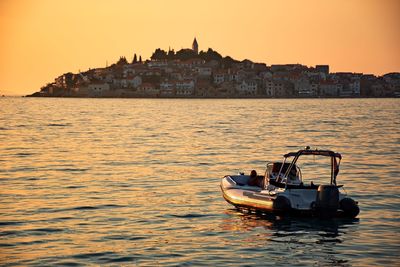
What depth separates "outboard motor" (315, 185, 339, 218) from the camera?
20.6 metres

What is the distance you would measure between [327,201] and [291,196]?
111 cm

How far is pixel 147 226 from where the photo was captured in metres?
20.3

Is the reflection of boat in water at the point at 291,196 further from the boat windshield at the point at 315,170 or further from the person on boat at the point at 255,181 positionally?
the boat windshield at the point at 315,170

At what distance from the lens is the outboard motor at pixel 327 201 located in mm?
20594

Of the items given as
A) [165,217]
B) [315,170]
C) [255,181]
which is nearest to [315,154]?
[255,181]

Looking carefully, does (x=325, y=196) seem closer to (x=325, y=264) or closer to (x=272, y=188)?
(x=272, y=188)

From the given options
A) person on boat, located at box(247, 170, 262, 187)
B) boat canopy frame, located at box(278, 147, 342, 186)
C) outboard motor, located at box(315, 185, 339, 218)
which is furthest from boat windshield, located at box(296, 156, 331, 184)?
outboard motor, located at box(315, 185, 339, 218)

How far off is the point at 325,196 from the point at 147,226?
4.79m

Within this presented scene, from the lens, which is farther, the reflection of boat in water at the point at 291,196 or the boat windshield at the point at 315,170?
the boat windshield at the point at 315,170

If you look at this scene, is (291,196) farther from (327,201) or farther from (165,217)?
(165,217)

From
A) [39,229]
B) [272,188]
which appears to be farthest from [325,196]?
[39,229]

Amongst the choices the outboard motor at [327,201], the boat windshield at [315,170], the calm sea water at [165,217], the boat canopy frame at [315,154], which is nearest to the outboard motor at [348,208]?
the calm sea water at [165,217]

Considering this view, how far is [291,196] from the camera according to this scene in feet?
69.8

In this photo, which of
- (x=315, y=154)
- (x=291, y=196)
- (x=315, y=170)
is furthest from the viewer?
(x=315, y=170)
